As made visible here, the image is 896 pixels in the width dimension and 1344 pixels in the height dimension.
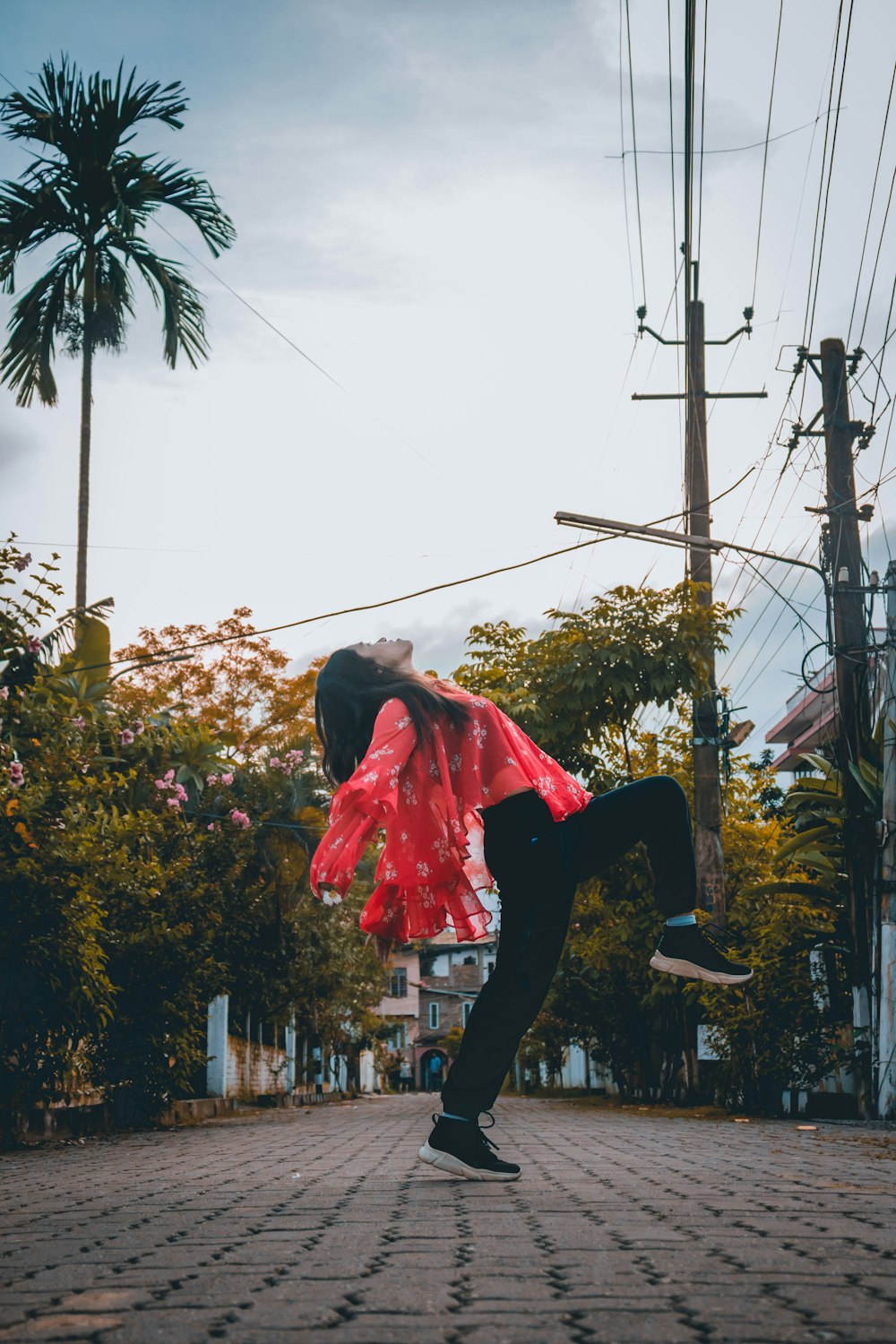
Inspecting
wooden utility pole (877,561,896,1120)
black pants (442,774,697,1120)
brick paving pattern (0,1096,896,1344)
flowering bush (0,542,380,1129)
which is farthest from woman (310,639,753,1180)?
wooden utility pole (877,561,896,1120)

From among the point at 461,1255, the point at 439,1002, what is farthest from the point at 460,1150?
the point at 439,1002

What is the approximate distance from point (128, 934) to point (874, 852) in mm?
6776

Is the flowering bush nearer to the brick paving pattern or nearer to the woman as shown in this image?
the brick paving pattern

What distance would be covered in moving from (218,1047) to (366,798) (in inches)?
723

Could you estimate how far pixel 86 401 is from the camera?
22078 mm

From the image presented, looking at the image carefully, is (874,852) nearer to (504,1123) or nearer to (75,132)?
(504,1123)

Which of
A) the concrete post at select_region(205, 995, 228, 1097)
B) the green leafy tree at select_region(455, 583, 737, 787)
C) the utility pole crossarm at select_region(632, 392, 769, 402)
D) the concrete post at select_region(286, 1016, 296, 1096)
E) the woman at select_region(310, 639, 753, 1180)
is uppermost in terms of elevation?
the utility pole crossarm at select_region(632, 392, 769, 402)

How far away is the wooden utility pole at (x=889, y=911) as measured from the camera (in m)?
11.1

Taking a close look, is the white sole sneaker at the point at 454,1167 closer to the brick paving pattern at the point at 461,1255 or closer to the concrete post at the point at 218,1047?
the brick paving pattern at the point at 461,1255

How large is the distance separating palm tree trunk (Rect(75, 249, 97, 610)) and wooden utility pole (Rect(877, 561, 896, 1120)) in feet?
45.3

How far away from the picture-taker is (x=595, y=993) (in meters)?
19.2

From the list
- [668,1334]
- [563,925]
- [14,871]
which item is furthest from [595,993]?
[668,1334]

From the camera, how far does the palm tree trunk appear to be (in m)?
21.6

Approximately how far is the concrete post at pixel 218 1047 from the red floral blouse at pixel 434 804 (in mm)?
17316
